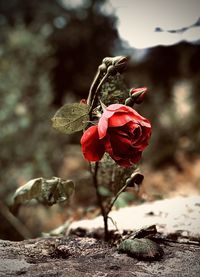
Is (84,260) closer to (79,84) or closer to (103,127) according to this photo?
(103,127)

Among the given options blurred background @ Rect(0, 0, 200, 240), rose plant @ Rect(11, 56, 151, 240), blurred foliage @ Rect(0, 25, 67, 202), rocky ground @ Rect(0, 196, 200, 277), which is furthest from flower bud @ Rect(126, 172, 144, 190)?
blurred foliage @ Rect(0, 25, 67, 202)

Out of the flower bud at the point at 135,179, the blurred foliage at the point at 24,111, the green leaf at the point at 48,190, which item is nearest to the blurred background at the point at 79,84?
the blurred foliage at the point at 24,111

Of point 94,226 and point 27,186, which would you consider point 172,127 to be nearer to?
point 94,226

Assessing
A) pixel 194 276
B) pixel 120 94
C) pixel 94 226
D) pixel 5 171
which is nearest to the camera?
pixel 194 276

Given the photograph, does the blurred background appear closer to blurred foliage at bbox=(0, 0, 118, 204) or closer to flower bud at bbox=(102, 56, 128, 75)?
blurred foliage at bbox=(0, 0, 118, 204)

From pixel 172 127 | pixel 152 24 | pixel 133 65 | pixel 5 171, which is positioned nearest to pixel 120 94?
pixel 152 24

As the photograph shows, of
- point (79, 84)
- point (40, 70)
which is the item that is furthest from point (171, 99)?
point (40, 70)
